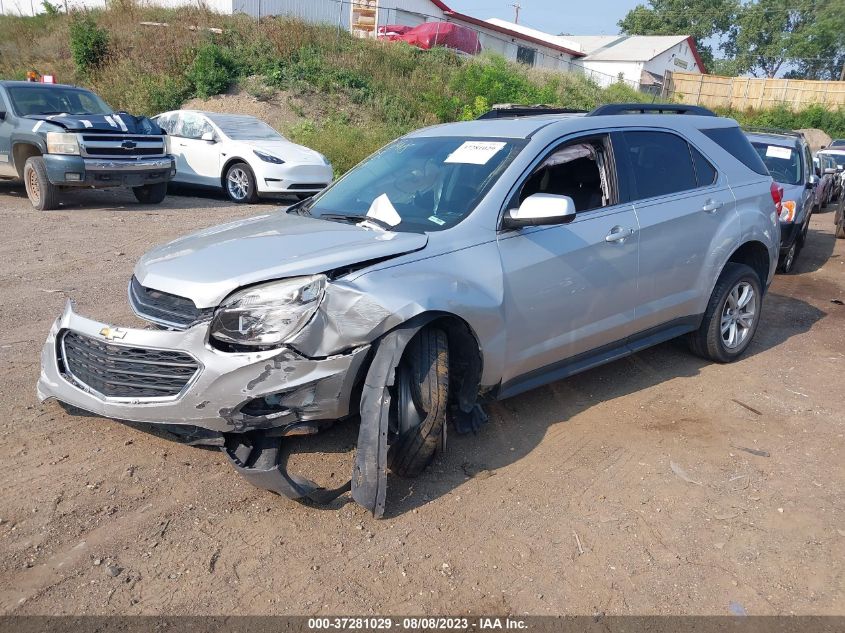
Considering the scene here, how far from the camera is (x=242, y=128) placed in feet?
45.0

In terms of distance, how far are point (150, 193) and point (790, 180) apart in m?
10.1

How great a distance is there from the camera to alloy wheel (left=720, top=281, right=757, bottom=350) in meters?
5.50

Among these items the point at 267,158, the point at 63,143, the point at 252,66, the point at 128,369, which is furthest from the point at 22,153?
the point at 252,66

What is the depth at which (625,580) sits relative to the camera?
2.96 m

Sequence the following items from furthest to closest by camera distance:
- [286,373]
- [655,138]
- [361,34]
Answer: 1. [361,34]
2. [655,138]
3. [286,373]

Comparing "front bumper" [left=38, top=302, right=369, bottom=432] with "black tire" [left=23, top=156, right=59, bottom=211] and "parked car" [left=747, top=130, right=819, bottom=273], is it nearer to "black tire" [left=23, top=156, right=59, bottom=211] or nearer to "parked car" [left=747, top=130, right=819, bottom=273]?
"parked car" [left=747, top=130, right=819, bottom=273]

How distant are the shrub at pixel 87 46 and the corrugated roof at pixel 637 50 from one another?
36.5m

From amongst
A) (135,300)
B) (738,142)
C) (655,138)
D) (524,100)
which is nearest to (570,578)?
(135,300)

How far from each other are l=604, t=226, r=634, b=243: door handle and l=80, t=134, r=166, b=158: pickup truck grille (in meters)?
8.85

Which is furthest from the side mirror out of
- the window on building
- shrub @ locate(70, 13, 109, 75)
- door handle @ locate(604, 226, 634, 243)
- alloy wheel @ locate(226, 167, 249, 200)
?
the window on building

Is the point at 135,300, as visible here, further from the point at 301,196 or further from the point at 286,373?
the point at 301,196

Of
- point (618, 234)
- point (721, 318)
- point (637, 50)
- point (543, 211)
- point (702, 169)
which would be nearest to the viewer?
point (543, 211)

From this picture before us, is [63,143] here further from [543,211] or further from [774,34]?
[774,34]

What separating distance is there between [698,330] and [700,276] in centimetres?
55
